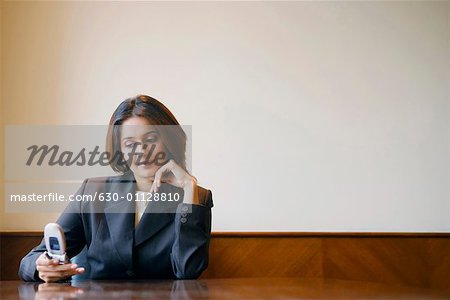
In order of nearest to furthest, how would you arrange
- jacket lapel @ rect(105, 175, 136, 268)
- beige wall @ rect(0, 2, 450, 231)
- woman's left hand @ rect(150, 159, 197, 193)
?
1. jacket lapel @ rect(105, 175, 136, 268)
2. woman's left hand @ rect(150, 159, 197, 193)
3. beige wall @ rect(0, 2, 450, 231)

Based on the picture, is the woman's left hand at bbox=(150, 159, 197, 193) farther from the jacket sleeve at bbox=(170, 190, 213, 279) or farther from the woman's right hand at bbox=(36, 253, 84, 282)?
the woman's right hand at bbox=(36, 253, 84, 282)

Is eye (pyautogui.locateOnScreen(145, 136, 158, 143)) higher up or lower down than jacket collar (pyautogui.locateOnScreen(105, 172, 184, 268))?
higher up

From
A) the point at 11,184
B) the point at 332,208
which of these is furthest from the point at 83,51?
the point at 332,208

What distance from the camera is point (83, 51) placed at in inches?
108

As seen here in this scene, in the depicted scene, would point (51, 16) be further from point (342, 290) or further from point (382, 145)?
point (342, 290)

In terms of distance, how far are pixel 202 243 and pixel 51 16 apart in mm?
1440

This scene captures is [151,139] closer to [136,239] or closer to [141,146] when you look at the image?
[141,146]

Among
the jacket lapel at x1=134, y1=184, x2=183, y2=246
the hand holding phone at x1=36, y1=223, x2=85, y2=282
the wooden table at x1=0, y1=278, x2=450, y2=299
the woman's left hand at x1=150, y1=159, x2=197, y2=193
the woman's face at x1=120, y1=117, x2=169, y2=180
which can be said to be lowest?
the wooden table at x1=0, y1=278, x2=450, y2=299

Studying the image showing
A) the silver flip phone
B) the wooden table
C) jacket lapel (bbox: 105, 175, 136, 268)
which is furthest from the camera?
jacket lapel (bbox: 105, 175, 136, 268)

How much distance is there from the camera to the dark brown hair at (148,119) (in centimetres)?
210

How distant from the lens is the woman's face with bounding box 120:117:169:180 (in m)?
2.09

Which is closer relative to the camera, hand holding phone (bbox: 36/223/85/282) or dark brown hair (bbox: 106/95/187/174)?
hand holding phone (bbox: 36/223/85/282)

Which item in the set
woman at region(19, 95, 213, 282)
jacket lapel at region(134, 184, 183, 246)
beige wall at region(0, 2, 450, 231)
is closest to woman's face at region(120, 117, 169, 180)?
woman at region(19, 95, 213, 282)

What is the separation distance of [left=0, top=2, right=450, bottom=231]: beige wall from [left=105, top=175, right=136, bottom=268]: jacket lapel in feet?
2.40
